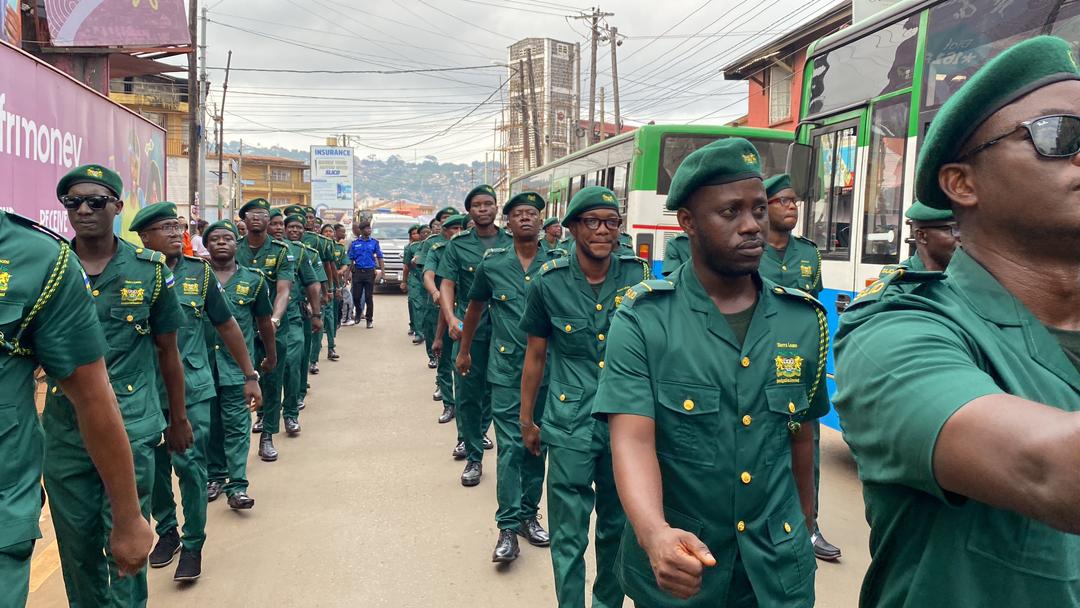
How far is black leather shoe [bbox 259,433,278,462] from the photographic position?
6.47m

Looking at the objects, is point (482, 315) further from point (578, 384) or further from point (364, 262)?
point (364, 262)

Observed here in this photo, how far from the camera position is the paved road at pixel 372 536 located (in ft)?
13.1

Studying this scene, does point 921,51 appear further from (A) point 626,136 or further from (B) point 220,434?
(A) point 626,136

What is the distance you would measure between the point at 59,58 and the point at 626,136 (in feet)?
35.0

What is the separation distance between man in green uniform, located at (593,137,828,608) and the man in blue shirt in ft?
39.7

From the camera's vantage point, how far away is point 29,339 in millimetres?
2090

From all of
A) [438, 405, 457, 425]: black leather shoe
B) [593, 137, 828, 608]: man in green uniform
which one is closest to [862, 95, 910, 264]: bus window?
[593, 137, 828, 608]: man in green uniform

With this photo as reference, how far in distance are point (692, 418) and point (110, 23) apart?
15341mm

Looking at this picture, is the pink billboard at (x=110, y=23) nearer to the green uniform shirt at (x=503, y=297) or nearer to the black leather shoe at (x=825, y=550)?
the green uniform shirt at (x=503, y=297)

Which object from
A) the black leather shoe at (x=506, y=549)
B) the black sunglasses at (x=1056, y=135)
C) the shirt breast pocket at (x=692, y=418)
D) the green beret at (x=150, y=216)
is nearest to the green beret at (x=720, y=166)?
the shirt breast pocket at (x=692, y=418)

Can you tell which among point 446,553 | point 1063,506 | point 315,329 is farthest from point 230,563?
point 1063,506

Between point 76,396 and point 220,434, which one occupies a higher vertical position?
point 76,396

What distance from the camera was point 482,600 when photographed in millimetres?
3938

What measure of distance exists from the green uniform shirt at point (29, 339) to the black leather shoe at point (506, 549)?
2673mm
